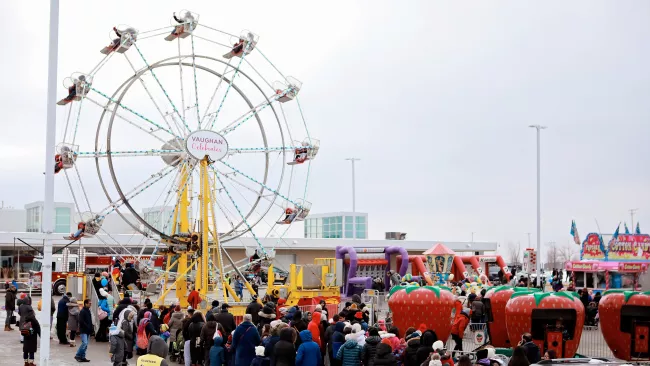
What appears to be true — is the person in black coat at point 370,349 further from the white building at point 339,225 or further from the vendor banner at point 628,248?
the white building at point 339,225

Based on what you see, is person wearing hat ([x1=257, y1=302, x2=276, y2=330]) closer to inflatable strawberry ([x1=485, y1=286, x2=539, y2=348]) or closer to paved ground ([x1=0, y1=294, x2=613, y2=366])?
paved ground ([x1=0, y1=294, x2=613, y2=366])

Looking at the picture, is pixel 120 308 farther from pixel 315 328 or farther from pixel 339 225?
pixel 339 225

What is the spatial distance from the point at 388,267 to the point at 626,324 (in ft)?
77.3

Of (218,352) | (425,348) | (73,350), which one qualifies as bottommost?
(73,350)

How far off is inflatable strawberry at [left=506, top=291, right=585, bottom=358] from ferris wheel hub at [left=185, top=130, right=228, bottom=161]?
41.6 ft

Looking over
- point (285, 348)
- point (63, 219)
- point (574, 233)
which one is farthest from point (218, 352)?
point (63, 219)

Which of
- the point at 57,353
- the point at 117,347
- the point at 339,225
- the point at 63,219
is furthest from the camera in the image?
the point at 339,225

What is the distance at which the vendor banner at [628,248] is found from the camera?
123ft

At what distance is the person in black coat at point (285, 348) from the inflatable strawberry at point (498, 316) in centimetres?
761

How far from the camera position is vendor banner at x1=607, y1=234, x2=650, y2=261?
37438 mm

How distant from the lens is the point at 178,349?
18.3 metres

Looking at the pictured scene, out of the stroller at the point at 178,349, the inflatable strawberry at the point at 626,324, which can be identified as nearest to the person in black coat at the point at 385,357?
the inflatable strawberry at the point at 626,324

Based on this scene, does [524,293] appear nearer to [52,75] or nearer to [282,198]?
[52,75]

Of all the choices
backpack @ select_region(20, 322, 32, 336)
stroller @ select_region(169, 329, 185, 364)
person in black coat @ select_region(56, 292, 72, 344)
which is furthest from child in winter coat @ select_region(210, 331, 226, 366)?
person in black coat @ select_region(56, 292, 72, 344)
